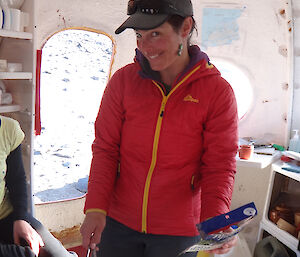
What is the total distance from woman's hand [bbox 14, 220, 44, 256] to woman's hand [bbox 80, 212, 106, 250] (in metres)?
0.47

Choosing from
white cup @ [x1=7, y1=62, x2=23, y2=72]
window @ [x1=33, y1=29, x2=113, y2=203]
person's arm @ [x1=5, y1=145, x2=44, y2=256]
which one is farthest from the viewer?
window @ [x1=33, y1=29, x2=113, y2=203]

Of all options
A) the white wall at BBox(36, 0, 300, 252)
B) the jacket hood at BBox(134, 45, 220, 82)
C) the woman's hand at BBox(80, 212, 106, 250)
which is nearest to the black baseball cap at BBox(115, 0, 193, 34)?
the jacket hood at BBox(134, 45, 220, 82)

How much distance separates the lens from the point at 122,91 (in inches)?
50.0

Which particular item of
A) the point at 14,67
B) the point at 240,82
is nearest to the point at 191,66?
the point at 14,67

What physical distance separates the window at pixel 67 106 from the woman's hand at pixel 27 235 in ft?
2.71

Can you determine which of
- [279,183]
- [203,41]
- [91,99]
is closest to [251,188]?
[279,183]

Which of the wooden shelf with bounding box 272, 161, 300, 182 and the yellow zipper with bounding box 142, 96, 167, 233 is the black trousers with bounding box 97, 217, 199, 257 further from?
the wooden shelf with bounding box 272, 161, 300, 182

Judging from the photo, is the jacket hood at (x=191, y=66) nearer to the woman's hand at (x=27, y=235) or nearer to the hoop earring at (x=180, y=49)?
the hoop earring at (x=180, y=49)

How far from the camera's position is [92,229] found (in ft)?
3.93

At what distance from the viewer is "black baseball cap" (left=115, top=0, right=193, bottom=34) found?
109 centimetres

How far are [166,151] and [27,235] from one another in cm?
83

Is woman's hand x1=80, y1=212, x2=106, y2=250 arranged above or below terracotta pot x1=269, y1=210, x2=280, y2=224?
above

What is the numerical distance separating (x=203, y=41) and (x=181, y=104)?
154 centimetres

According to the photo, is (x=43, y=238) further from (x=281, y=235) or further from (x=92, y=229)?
(x=281, y=235)
